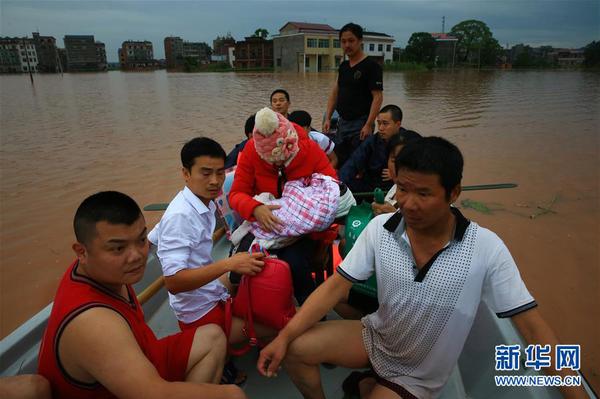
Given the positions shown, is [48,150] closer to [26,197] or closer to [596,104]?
[26,197]

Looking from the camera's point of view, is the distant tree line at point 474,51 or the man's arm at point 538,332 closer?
the man's arm at point 538,332

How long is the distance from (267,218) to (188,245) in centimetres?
52

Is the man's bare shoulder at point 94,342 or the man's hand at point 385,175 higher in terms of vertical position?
the man's bare shoulder at point 94,342

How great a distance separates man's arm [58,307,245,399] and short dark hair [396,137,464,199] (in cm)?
107

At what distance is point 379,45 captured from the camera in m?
46.6

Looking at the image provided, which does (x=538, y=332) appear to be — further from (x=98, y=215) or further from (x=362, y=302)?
(x=98, y=215)

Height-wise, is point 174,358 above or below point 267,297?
below

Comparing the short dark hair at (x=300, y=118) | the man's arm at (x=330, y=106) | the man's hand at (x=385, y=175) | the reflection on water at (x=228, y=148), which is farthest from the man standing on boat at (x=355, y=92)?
the reflection on water at (x=228, y=148)

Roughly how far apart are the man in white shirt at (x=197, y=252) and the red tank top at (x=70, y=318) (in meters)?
0.42

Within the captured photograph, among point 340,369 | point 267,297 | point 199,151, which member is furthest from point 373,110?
point 267,297

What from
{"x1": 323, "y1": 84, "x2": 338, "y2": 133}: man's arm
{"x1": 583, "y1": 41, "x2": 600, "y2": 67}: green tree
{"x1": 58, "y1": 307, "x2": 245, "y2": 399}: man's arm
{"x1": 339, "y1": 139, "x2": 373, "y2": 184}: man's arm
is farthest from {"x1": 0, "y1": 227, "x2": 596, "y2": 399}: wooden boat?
{"x1": 583, "y1": 41, "x2": 600, "y2": 67}: green tree

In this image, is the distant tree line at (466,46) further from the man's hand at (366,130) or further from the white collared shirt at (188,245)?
the white collared shirt at (188,245)

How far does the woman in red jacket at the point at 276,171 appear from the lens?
2104mm

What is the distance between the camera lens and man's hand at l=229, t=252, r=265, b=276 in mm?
1677
